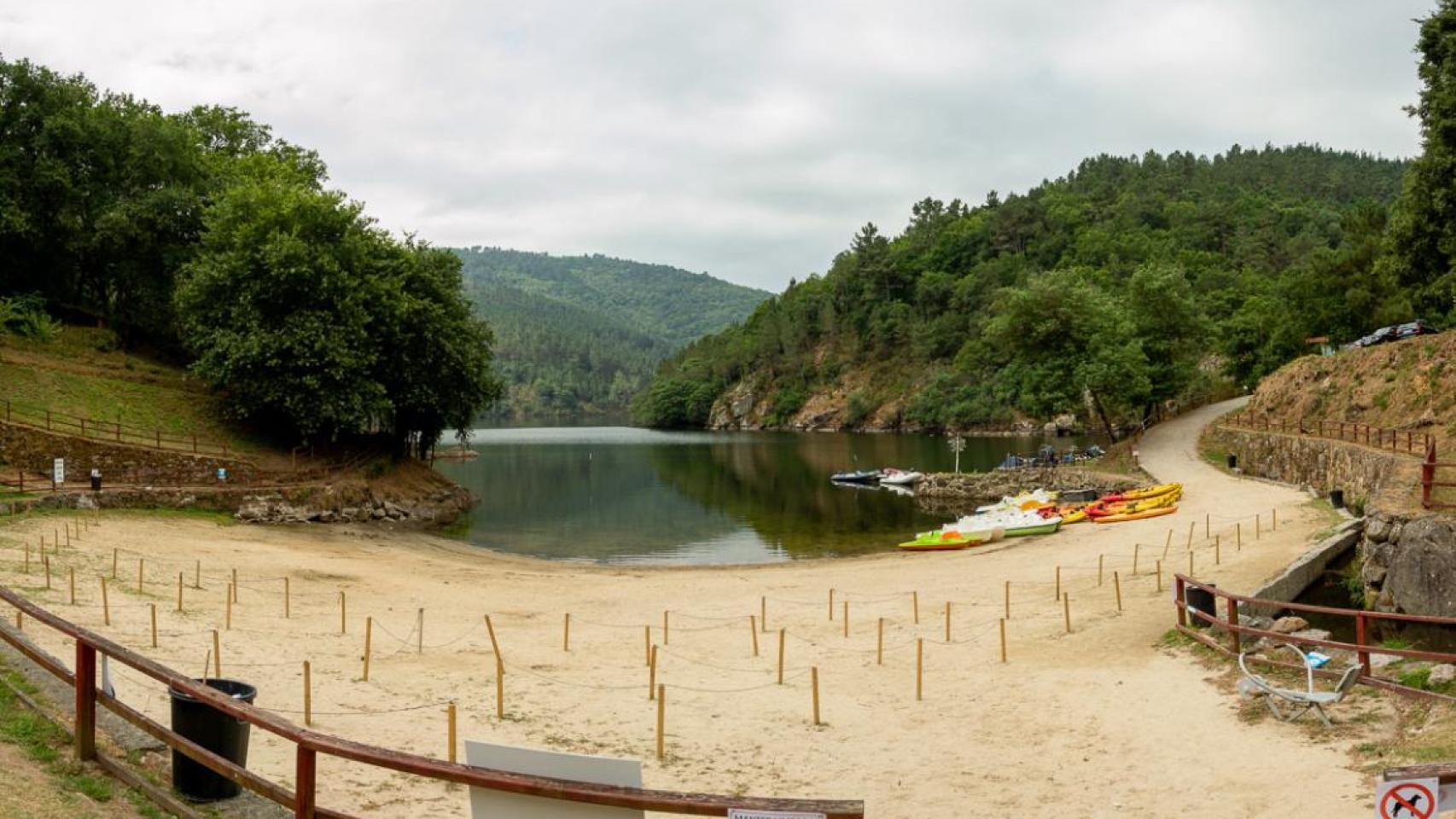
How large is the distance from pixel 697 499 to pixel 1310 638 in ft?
168

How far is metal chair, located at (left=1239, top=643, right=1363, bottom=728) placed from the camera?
13.1 metres

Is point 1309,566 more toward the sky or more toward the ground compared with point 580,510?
more toward the sky

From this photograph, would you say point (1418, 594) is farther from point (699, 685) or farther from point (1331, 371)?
point (1331, 371)

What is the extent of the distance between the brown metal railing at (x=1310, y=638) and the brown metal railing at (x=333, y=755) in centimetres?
1087

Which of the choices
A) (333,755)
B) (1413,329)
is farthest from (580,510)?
(333,755)

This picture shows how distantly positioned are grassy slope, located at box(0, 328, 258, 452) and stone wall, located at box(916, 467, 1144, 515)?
1636 inches

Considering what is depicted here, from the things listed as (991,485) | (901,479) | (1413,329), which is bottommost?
(991,485)

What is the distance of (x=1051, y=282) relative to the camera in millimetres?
64250

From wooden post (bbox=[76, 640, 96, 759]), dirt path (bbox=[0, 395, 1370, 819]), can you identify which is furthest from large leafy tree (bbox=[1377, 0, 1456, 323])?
wooden post (bbox=[76, 640, 96, 759])

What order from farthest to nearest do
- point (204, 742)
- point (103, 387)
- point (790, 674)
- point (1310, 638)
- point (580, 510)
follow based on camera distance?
1. point (580, 510)
2. point (103, 387)
3. point (790, 674)
4. point (1310, 638)
5. point (204, 742)

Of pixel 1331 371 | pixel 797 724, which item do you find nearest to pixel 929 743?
pixel 797 724

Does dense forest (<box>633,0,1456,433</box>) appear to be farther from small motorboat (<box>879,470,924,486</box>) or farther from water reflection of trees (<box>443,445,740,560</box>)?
water reflection of trees (<box>443,445,740,560</box>)

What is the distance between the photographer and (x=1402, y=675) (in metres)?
14.6

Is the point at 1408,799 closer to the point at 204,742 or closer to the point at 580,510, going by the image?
the point at 204,742
